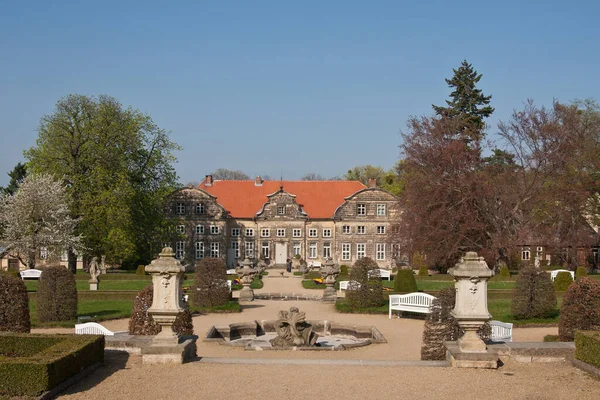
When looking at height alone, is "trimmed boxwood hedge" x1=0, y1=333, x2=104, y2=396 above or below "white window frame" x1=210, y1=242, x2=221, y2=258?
below

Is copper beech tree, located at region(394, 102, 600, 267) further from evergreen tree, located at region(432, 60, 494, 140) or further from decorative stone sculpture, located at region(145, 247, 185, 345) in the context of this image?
decorative stone sculpture, located at region(145, 247, 185, 345)

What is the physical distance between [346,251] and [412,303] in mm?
32734

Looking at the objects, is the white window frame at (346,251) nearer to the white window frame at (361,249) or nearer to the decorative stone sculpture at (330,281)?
the white window frame at (361,249)

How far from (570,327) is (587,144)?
3264cm

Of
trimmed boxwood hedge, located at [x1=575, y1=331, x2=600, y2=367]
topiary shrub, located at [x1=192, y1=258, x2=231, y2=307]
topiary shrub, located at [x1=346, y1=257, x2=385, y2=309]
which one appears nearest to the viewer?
trimmed boxwood hedge, located at [x1=575, y1=331, x2=600, y2=367]

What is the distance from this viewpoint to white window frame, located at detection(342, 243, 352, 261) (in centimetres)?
5262

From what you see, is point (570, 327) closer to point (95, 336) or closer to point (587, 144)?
point (95, 336)

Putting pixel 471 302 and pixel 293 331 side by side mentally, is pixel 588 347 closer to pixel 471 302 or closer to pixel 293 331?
pixel 471 302

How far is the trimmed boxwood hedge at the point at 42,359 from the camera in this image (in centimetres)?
816

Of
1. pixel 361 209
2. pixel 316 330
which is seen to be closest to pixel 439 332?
pixel 316 330

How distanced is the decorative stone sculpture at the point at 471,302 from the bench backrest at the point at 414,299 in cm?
Answer: 930

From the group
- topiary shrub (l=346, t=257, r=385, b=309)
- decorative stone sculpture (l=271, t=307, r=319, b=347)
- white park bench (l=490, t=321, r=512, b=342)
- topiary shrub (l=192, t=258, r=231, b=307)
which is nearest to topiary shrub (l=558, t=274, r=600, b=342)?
white park bench (l=490, t=321, r=512, b=342)

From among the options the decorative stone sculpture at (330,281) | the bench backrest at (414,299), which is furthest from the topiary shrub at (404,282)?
the bench backrest at (414,299)

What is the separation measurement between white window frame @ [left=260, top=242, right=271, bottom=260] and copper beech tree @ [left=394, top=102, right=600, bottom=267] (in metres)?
15.1
